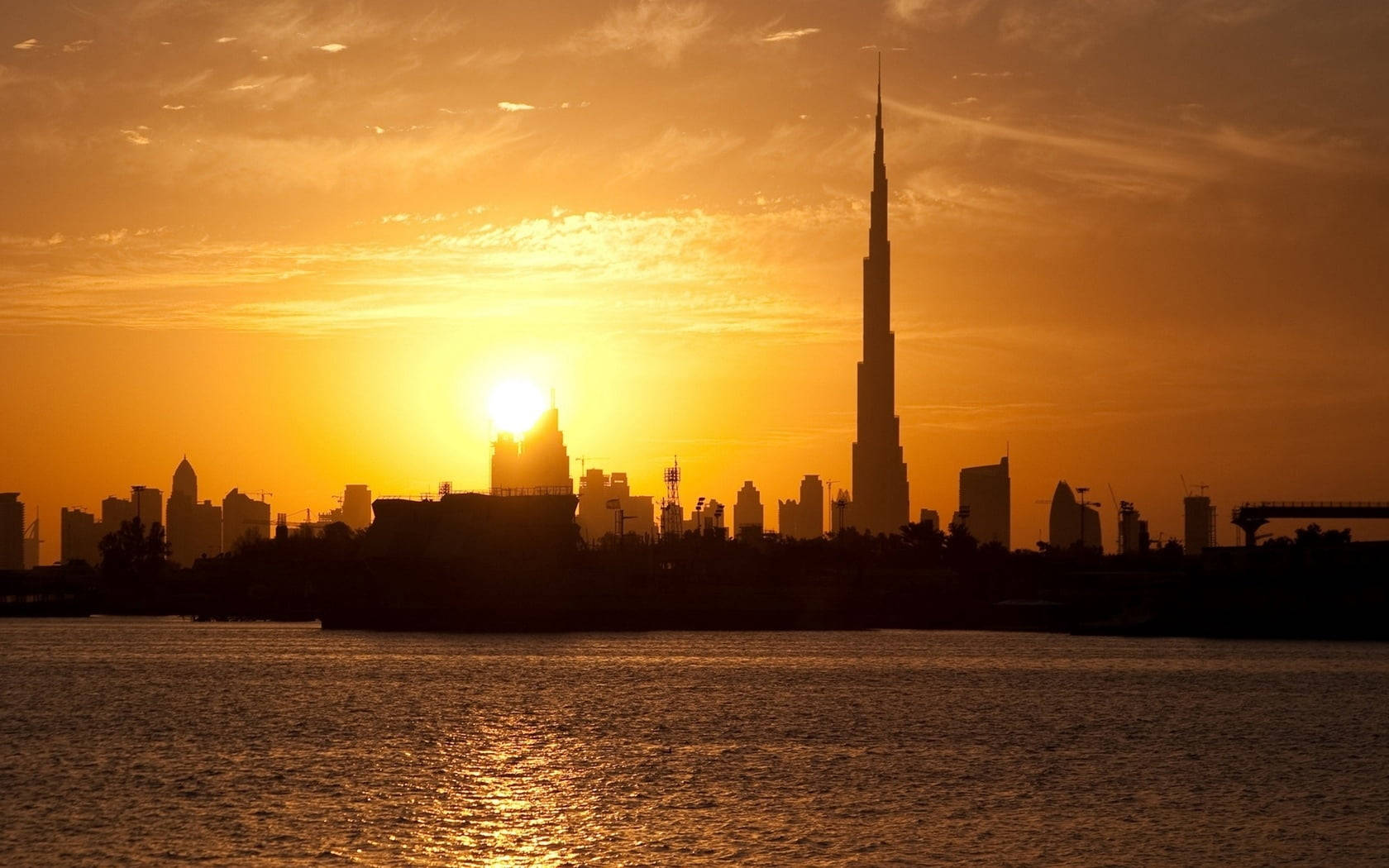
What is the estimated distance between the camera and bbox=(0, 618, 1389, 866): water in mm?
54188

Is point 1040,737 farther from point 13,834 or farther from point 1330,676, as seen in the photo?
point 1330,676

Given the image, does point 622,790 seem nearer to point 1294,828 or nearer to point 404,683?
point 1294,828

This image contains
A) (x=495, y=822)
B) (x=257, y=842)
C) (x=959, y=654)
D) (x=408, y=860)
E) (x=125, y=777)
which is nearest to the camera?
(x=408, y=860)

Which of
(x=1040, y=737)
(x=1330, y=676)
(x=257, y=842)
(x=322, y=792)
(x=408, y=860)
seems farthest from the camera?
(x=1330, y=676)

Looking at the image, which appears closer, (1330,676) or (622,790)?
(622,790)

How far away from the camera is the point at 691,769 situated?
244 feet

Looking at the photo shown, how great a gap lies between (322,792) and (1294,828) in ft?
126

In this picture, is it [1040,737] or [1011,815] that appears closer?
[1011,815]

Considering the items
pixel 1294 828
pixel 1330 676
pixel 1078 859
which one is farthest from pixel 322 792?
pixel 1330 676

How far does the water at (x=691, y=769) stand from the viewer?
54188 millimetres

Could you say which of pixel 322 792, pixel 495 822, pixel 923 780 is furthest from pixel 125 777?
pixel 923 780

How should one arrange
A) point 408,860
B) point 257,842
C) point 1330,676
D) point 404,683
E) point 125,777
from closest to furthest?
point 408,860
point 257,842
point 125,777
point 404,683
point 1330,676

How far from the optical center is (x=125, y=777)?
71188 millimetres

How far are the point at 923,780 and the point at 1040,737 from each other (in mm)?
21735
